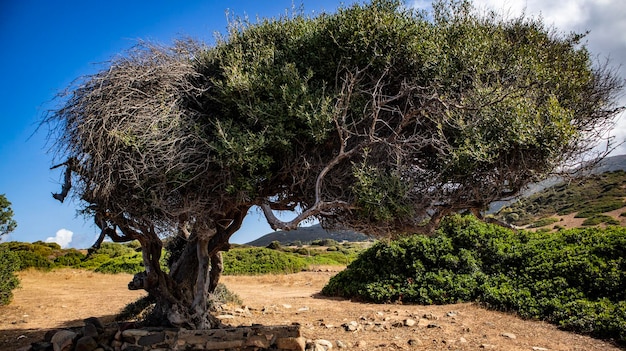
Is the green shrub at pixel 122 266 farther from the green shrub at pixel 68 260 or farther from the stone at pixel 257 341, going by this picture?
the stone at pixel 257 341

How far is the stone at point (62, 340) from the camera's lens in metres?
8.45

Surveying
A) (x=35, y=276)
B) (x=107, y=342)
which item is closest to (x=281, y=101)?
(x=107, y=342)

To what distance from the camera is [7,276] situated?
15.6 meters

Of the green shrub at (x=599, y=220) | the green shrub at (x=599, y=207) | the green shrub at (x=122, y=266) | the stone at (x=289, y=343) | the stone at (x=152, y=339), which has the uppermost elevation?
the green shrub at (x=599, y=207)

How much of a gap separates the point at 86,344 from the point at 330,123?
6112 mm

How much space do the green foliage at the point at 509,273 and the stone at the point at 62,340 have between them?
7.90 m

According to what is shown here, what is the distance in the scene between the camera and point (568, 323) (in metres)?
10.9

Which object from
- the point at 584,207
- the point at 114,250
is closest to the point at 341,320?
the point at 114,250

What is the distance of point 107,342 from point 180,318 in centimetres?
141

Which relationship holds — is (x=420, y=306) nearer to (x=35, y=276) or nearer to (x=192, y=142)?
(x=192, y=142)

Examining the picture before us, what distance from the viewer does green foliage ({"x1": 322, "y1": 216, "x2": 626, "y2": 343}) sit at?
11.3 metres

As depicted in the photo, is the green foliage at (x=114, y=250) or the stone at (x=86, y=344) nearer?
the stone at (x=86, y=344)

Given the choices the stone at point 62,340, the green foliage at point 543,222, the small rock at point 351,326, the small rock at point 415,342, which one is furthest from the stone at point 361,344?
the green foliage at point 543,222

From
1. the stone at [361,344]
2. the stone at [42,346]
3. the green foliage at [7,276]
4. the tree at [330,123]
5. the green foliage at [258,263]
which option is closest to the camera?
the tree at [330,123]
